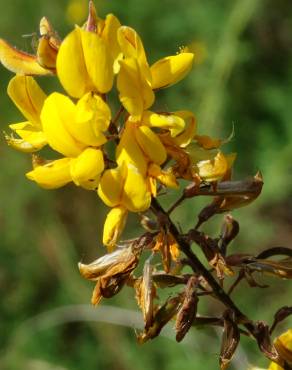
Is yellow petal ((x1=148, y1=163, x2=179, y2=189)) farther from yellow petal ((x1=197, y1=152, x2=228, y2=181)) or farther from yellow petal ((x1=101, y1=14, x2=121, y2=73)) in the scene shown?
yellow petal ((x1=101, y1=14, x2=121, y2=73))

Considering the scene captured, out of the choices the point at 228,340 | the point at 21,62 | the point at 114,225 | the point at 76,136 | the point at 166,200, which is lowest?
the point at 166,200

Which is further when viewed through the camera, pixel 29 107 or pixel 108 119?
pixel 29 107

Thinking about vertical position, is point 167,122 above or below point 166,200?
above

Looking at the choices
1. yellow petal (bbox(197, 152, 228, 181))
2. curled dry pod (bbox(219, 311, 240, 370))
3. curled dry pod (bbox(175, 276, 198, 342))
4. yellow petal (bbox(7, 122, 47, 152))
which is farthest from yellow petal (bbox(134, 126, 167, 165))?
curled dry pod (bbox(219, 311, 240, 370))

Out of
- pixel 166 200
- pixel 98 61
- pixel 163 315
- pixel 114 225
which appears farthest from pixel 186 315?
pixel 166 200

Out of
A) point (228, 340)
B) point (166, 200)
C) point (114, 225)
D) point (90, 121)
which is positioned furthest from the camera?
point (166, 200)

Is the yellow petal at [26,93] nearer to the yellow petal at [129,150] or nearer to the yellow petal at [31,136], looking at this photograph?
the yellow petal at [31,136]

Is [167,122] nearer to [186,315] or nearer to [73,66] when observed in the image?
[73,66]

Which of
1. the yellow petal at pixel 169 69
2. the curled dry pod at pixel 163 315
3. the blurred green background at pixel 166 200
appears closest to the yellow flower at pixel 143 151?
the yellow petal at pixel 169 69
